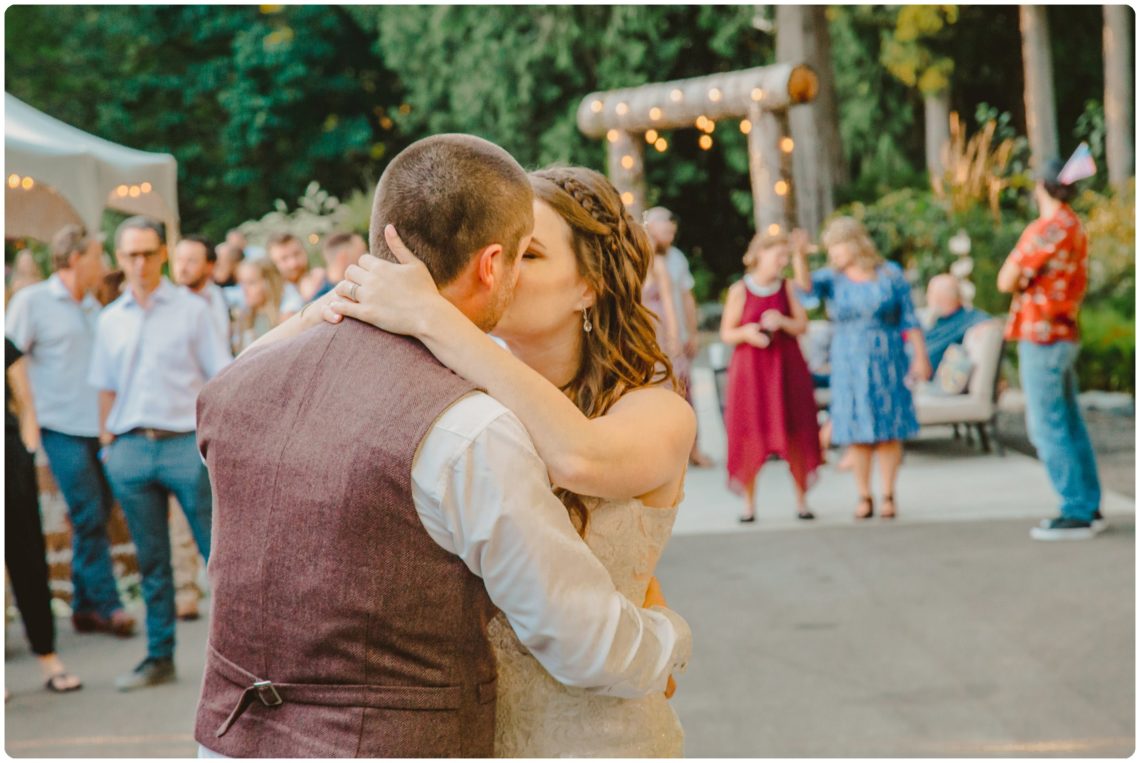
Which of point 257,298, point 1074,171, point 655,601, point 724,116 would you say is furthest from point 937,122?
point 655,601

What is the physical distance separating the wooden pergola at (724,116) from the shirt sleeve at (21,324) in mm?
7201

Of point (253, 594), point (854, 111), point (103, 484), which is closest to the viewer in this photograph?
point (253, 594)

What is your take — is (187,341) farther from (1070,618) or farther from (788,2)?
(788,2)

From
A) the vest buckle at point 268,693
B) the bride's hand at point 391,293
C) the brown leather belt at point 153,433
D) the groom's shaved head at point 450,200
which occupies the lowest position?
the brown leather belt at point 153,433

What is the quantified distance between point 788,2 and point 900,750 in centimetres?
1671

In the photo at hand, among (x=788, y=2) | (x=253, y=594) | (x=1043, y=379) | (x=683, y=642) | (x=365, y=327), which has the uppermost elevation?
(x=788, y=2)

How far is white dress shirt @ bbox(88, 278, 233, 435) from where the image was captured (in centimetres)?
587

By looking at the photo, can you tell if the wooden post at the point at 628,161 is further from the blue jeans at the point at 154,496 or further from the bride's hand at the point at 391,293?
the bride's hand at the point at 391,293

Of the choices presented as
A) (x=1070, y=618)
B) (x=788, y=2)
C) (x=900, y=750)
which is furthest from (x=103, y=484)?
(x=788, y=2)

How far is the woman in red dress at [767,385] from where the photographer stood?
8688 millimetres

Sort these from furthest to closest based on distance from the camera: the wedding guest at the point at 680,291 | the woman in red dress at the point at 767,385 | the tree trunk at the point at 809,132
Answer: the tree trunk at the point at 809,132 < the wedding guest at the point at 680,291 < the woman in red dress at the point at 767,385

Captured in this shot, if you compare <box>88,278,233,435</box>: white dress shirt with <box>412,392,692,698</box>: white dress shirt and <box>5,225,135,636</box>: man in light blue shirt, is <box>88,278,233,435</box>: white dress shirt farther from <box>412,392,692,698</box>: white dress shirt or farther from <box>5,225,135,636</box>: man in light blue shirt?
<box>412,392,692,698</box>: white dress shirt

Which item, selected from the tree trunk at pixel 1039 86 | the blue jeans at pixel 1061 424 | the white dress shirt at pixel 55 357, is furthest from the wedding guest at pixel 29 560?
the tree trunk at pixel 1039 86

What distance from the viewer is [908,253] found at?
1753 centimetres
